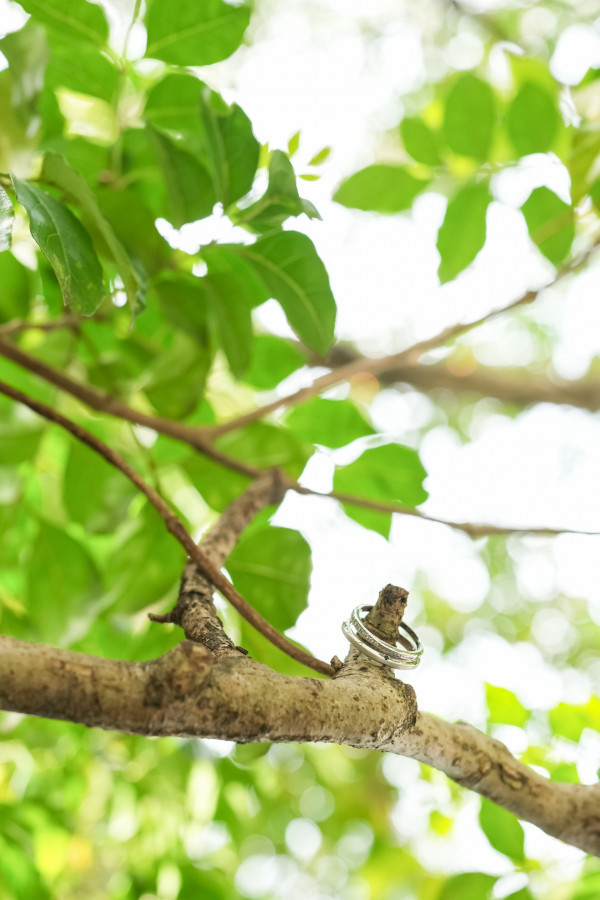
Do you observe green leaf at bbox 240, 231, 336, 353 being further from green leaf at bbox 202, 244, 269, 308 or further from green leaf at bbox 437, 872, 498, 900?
green leaf at bbox 437, 872, 498, 900

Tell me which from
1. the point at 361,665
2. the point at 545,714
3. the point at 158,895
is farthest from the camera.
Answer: the point at 158,895

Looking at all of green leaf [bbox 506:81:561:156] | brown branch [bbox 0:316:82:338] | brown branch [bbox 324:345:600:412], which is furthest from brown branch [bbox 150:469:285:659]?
brown branch [bbox 324:345:600:412]

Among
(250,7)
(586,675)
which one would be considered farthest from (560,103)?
(586,675)

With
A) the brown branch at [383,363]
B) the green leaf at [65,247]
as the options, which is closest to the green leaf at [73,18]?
the green leaf at [65,247]

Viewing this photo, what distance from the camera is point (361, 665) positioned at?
393mm

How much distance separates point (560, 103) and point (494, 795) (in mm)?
692

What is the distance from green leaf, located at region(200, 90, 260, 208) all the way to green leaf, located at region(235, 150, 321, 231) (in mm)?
19

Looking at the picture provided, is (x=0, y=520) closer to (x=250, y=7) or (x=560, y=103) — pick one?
(x=250, y=7)

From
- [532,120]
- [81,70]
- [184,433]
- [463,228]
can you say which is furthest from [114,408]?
[532,120]

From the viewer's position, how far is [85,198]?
0.42m

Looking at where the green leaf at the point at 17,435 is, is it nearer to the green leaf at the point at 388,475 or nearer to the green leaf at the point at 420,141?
the green leaf at the point at 388,475

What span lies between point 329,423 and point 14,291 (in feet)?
1.12

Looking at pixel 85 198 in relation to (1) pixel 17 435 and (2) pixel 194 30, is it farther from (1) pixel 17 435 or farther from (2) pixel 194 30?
(1) pixel 17 435

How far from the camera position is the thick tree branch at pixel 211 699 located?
275 millimetres
